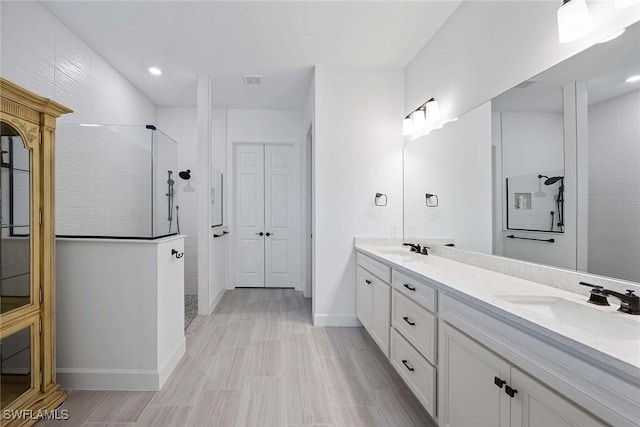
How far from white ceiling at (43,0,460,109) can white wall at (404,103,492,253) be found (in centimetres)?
96

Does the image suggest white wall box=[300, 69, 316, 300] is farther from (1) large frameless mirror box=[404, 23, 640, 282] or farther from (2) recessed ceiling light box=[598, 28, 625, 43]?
(2) recessed ceiling light box=[598, 28, 625, 43]

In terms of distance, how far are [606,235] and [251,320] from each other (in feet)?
10.4

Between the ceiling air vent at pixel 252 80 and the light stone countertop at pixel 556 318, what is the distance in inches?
114

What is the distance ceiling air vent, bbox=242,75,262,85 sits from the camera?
12.3 ft

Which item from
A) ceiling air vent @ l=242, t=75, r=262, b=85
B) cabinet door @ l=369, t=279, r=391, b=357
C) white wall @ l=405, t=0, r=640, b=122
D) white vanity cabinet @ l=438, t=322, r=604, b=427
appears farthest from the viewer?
ceiling air vent @ l=242, t=75, r=262, b=85

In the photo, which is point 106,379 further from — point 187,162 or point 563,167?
point 187,162

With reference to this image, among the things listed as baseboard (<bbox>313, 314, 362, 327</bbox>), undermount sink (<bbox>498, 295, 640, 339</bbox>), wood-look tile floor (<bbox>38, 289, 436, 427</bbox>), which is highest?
undermount sink (<bbox>498, 295, 640, 339</bbox>)

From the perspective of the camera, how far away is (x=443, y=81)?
109 inches

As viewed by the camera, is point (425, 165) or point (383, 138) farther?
point (383, 138)

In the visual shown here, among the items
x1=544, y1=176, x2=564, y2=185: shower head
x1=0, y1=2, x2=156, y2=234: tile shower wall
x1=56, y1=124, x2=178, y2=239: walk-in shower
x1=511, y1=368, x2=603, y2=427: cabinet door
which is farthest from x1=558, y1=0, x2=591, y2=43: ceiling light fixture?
x1=0, y1=2, x2=156, y2=234: tile shower wall

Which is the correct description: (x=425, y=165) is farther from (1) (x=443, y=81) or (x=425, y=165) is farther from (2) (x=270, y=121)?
(2) (x=270, y=121)

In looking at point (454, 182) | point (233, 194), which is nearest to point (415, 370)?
point (454, 182)

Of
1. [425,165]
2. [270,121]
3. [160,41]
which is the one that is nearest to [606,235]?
[425,165]

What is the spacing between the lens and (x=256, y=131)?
4961 mm
